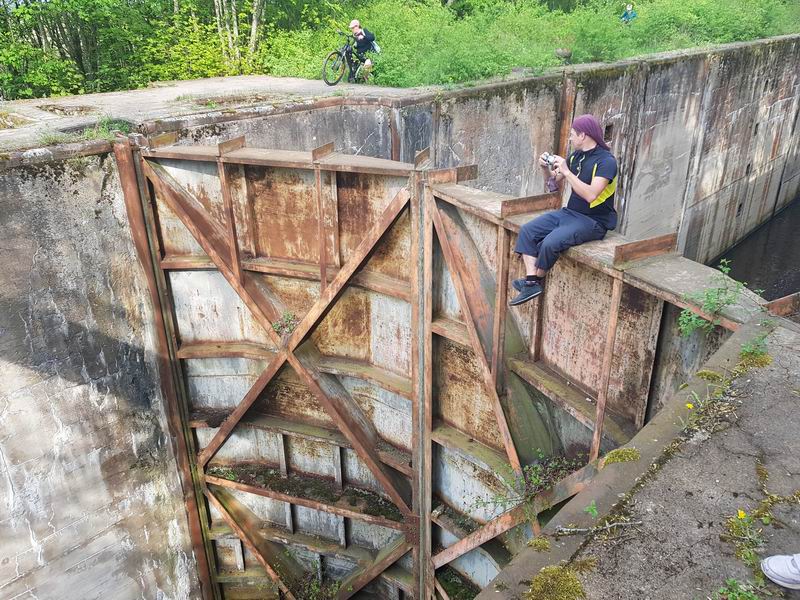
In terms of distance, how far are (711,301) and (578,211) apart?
4.15ft

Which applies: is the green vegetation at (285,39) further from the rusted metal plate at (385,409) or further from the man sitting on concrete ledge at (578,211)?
the man sitting on concrete ledge at (578,211)

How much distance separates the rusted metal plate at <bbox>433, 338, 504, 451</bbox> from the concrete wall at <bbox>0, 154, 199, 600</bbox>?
335 cm

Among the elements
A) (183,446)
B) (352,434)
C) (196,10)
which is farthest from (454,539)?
(196,10)

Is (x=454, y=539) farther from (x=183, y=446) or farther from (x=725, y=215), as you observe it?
(x=725, y=215)

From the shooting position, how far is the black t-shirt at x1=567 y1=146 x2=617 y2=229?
4586 mm

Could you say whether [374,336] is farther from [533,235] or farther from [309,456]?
[533,235]

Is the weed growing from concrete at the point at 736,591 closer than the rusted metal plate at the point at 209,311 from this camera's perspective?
Yes

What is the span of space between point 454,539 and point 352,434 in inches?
64.3

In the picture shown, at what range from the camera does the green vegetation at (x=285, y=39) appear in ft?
34.4

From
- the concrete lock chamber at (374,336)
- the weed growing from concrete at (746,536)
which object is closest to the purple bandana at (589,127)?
the concrete lock chamber at (374,336)

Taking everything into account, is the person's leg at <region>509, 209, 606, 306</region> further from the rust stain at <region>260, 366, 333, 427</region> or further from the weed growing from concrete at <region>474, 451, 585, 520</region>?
the rust stain at <region>260, 366, 333, 427</region>

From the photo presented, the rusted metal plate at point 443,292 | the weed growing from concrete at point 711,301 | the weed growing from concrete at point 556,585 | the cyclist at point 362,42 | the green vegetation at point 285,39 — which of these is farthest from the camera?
the cyclist at point 362,42

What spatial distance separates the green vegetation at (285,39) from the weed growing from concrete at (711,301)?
22.6 feet

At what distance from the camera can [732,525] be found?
267 centimetres
